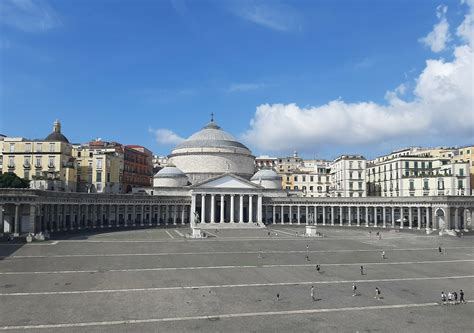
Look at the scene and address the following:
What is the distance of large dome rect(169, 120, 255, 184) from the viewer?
383 feet

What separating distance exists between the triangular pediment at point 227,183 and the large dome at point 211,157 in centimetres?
1461

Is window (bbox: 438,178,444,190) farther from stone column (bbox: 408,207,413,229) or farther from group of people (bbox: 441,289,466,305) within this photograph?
group of people (bbox: 441,289,466,305)

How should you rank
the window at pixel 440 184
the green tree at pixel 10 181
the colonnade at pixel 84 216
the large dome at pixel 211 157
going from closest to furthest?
the colonnade at pixel 84 216, the green tree at pixel 10 181, the window at pixel 440 184, the large dome at pixel 211 157

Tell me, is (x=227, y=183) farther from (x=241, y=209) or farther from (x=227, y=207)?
(x=227, y=207)

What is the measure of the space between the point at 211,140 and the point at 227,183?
22808mm

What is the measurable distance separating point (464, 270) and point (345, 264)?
420 inches

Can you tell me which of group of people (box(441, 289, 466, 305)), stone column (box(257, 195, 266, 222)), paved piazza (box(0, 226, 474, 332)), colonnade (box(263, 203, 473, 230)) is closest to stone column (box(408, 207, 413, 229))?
colonnade (box(263, 203, 473, 230))

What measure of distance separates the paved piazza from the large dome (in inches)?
2345

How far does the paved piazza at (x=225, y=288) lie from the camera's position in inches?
969

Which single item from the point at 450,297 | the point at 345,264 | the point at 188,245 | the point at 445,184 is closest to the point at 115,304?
the point at 450,297

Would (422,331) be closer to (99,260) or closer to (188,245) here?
(99,260)

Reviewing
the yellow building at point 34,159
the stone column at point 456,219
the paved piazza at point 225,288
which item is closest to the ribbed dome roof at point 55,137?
the yellow building at point 34,159

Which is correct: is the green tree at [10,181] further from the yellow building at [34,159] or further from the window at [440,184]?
the window at [440,184]

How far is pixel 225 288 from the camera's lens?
3303cm
